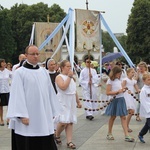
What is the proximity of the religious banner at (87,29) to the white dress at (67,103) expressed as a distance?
4258 mm

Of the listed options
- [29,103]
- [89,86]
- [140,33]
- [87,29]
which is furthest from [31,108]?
[140,33]

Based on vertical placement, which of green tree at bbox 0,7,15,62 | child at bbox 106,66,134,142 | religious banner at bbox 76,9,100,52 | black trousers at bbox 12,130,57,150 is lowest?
black trousers at bbox 12,130,57,150

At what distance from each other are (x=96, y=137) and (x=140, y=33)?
44.0 m

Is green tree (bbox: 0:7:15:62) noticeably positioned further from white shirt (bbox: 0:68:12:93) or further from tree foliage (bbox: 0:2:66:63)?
white shirt (bbox: 0:68:12:93)

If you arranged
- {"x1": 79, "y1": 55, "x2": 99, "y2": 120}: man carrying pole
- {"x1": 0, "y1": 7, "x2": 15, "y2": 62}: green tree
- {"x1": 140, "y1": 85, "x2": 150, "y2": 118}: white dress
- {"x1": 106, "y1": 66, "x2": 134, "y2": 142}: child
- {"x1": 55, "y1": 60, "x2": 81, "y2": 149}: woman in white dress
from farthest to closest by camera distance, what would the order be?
{"x1": 0, "y1": 7, "x2": 15, "y2": 62}: green tree → {"x1": 79, "y1": 55, "x2": 99, "y2": 120}: man carrying pole → {"x1": 106, "y1": 66, "x2": 134, "y2": 142}: child → {"x1": 140, "y1": 85, "x2": 150, "y2": 118}: white dress → {"x1": 55, "y1": 60, "x2": 81, "y2": 149}: woman in white dress

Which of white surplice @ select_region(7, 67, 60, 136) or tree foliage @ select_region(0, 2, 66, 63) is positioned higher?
tree foliage @ select_region(0, 2, 66, 63)

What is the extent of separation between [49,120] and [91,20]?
677 centimetres

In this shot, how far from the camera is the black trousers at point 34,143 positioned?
5.12 metres

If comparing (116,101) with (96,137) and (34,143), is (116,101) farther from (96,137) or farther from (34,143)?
(34,143)

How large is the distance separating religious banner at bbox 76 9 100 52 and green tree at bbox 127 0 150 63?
38686mm

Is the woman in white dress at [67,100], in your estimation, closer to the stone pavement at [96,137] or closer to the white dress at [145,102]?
the stone pavement at [96,137]

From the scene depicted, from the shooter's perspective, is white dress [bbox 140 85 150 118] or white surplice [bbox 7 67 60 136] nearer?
white surplice [bbox 7 67 60 136]

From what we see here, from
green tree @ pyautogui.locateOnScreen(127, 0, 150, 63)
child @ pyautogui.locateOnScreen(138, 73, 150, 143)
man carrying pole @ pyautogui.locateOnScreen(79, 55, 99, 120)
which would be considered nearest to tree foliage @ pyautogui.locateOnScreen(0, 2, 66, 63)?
green tree @ pyautogui.locateOnScreen(127, 0, 150, 63)

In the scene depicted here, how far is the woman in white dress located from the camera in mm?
7070
